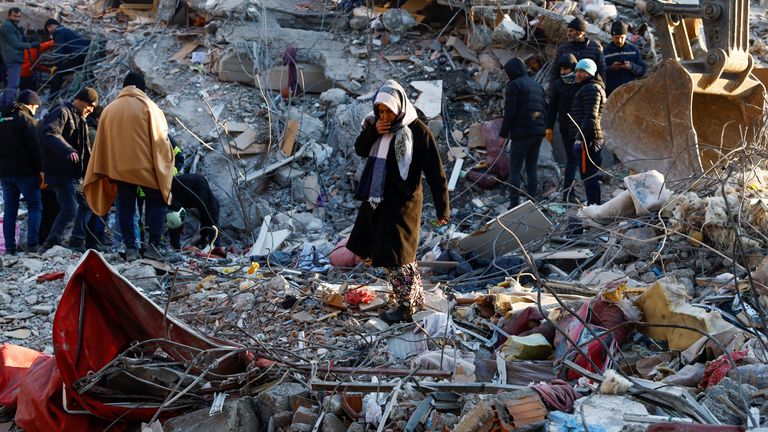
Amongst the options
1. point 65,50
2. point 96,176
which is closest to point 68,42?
point 65,50

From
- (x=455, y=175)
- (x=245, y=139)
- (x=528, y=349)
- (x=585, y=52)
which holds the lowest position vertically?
(x=455, y=175)

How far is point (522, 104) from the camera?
8.98 meters

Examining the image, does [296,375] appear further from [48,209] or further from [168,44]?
[168,44]

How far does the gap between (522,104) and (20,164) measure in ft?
15.7

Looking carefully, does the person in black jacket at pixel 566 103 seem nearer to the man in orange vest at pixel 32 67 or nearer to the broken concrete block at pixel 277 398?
the broken concrete block at pixel 277 398

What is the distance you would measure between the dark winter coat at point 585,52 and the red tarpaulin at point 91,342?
18.0 ft

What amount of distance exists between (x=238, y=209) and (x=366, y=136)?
4.89m

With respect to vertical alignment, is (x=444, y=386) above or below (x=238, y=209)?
→ above

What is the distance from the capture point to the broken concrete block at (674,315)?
461 centimetres

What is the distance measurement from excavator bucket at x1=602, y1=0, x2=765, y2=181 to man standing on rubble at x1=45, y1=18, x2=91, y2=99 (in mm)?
8537

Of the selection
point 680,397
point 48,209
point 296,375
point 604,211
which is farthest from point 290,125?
point 680,397

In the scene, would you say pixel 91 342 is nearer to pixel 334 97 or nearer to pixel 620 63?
pixel 620 63

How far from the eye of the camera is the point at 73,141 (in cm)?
819

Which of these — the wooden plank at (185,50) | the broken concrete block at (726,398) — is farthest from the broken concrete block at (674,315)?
the wooden plank at (185,50)
